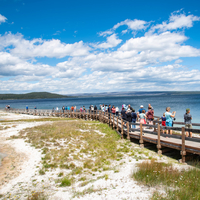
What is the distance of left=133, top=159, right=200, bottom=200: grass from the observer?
493cm

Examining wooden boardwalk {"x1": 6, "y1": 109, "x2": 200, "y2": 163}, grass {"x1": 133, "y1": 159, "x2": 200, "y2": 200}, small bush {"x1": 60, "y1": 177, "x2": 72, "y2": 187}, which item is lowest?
small bush {"x1": 60, "y1": 177, "x2": 72, "y2": 187}

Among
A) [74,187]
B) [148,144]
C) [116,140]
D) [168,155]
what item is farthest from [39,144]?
[168,155]

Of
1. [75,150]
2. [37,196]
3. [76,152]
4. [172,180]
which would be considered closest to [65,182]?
[37,196]

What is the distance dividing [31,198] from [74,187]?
5.01 ft

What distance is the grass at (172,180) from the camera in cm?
493

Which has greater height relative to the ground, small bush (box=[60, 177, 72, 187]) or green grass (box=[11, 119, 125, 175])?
small bush (box=[60, 177, 72, 187])

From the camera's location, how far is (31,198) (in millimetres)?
5590

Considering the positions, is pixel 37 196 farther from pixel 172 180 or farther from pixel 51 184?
pixel 172 180

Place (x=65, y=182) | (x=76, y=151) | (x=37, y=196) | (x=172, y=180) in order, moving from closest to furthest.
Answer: (x=37, y=196)
(x=172, y=180)
(x=65, y=182)
(x=76, y=151)

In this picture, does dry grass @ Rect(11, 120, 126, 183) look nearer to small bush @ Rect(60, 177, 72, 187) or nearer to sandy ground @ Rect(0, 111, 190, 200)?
sandy ground @ Rect(0, 111, 190, 200)

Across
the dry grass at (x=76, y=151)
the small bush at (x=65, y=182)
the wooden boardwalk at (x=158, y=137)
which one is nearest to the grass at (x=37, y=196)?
the small bush at (x=65, y=182)

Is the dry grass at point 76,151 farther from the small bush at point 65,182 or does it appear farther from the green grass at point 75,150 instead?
the small bush at point 65,182

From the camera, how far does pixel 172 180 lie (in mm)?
5789

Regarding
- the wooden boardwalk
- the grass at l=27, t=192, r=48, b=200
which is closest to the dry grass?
the wooden boardwalk
